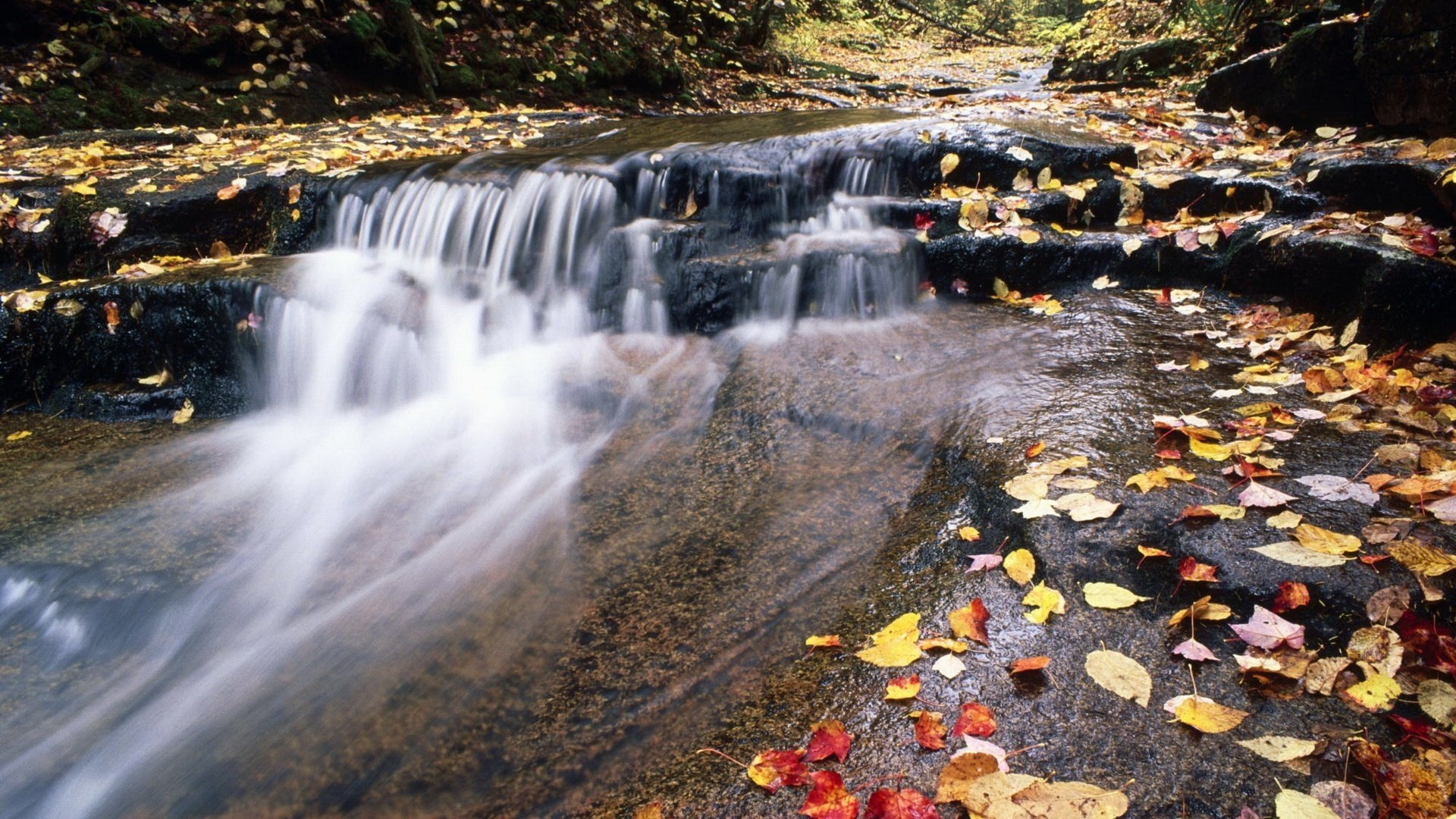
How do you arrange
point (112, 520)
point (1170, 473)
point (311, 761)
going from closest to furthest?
point (311, 761)
point (1170, 473)
point (112, 520)

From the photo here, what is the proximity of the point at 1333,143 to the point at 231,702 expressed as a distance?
6.07 m

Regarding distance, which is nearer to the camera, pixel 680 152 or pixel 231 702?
pixel 231 702

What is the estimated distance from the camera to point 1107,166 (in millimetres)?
4625

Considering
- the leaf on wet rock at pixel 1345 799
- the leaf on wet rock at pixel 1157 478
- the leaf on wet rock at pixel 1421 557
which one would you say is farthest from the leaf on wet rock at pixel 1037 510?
the leaf on wet rock at pixel 1345 799

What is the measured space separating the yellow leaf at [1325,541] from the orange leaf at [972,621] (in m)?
0.83

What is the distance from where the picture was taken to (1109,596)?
1.85 m

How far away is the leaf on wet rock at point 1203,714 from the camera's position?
149 cm

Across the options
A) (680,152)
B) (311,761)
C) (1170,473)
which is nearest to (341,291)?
(680,152)

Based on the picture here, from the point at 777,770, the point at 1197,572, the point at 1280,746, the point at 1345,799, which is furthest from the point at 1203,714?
the point at 777,770

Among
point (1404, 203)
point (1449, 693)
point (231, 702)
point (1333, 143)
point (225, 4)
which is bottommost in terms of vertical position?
point (231, 702)

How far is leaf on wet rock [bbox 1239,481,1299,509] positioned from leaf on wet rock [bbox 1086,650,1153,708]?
721 millimetres

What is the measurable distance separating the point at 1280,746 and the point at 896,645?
0.79 meters

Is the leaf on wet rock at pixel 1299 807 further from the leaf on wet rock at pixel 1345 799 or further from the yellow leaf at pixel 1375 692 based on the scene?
the yellow leaf at pixel 1375 692

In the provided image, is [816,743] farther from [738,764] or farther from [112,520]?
[112,520]
